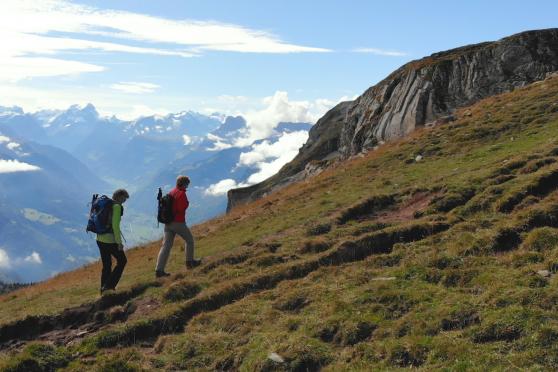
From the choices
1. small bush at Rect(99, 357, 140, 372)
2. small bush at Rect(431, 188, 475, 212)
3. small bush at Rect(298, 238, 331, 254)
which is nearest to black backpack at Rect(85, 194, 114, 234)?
small bush at Rect(99, 357, 140, 372)

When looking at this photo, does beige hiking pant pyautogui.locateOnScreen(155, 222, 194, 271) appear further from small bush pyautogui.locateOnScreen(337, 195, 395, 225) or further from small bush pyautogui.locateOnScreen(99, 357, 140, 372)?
small bush pyautogui.locateOnScreen(99, 357, 140, 372)

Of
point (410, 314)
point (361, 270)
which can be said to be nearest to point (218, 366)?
point (410, 314)

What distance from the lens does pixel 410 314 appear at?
12.3m

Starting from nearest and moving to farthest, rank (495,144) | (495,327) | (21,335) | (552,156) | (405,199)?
1. (495,327)
2. (21,335)
3. (552,156)
4. (405,199)
5. (495,144)

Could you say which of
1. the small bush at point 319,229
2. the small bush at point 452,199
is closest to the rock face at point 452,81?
the small bush at point 452,199

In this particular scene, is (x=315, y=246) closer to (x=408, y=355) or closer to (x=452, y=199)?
(x=452, y=199)

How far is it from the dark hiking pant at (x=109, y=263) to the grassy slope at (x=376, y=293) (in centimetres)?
85

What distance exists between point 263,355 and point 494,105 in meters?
36.6

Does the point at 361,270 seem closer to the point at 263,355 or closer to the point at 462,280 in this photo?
the point at 462,280

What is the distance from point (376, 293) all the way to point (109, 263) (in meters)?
10.5

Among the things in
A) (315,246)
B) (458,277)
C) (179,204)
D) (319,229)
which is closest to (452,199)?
(319,229)

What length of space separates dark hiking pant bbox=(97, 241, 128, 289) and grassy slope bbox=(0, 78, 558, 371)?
85cm

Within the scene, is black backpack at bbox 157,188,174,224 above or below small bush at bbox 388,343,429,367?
above

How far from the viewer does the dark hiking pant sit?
18750 mm
